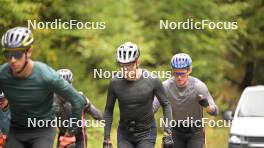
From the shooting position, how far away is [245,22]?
Answer: 27.0m

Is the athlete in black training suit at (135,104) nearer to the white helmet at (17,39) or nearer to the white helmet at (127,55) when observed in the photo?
the white helmet at (127,55)

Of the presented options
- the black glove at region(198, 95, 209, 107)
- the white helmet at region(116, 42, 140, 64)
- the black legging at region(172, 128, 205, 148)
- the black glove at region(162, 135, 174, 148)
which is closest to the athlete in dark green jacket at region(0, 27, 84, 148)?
the white helmet at region(116, 42, 140, 64)

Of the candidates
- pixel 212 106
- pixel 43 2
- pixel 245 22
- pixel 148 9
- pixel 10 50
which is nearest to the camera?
pixel 10 50

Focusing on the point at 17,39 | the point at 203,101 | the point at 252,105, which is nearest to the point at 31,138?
the point at 17,39

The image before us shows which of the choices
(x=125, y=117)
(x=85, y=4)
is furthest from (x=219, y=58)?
(x=125, y=117)

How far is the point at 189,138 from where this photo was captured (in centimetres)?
1044

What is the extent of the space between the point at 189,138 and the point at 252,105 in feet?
14.1

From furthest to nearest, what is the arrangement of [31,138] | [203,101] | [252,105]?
[252,105], [203,101], [31,138]

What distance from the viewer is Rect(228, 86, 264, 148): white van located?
1329 cm

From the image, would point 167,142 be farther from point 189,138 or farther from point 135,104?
point 189,138

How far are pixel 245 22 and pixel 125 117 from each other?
62.4ft

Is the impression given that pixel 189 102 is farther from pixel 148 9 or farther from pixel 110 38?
pixel 148 9

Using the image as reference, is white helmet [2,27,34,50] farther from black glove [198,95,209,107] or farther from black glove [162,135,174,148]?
black glove [198,95,209,107]

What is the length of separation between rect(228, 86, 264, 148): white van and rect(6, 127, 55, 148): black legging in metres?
7.00
